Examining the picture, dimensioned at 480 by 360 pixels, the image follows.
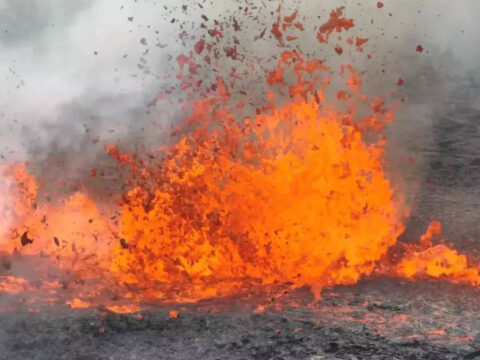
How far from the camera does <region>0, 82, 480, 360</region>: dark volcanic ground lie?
3830 mm

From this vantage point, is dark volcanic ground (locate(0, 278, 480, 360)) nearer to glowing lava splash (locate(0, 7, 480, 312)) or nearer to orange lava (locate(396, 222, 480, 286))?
glowing lava splash (locate(0, 7, 480, 312))

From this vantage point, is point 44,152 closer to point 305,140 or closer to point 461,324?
point 305,140

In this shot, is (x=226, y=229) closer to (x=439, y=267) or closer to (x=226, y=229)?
(x=226, y=229)

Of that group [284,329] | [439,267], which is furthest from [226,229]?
[284,329]

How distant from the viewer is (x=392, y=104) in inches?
538

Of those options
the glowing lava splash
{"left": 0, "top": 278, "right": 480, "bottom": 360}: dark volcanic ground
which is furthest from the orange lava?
{"left": 0, "top": 278, "right": 480, "bottom": 360}: dark volcanic ground

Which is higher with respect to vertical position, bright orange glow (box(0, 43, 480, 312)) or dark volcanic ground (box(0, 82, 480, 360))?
bright orange glow (box(0, 43, 480, 312))

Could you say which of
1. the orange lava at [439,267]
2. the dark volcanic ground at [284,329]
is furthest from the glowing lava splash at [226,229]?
the dark volcanic ground at [284,329]

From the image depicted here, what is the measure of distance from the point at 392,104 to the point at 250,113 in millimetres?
3773

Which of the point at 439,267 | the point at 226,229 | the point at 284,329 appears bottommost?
the point at 284,329

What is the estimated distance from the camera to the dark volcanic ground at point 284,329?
383cm

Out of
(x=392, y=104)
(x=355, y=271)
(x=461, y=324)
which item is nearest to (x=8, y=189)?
(x=355, y=271)

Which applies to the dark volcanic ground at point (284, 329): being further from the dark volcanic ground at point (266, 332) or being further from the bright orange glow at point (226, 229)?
the bright orange glow at point (226, 229)

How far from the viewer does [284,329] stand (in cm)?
414
